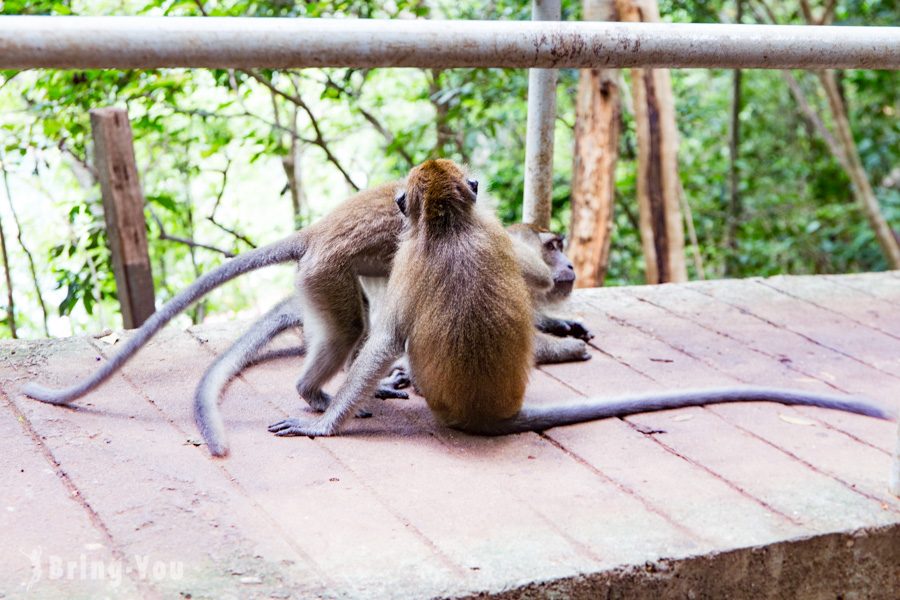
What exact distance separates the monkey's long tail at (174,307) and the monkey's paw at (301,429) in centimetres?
46

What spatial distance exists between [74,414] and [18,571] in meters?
0.92

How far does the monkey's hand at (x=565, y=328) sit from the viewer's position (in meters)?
3.70

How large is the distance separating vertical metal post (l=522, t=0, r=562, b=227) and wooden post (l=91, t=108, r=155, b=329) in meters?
1.66

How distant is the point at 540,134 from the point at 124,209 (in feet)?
5.89

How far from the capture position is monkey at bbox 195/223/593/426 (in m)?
3.18

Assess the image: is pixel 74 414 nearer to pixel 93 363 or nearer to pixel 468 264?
pixel 93 363

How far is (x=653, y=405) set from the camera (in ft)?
10.0

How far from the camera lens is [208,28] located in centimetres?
193

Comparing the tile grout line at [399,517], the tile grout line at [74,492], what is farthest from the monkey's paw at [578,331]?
the tile grout line at [74,492]

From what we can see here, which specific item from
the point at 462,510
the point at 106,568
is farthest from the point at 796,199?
the point at 106,568

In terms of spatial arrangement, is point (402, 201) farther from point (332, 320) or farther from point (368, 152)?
point (368, 152)

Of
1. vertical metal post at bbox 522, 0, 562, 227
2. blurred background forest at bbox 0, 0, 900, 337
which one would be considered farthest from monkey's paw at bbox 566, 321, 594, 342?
blurred background forest at bbox 0, 0, 900, 337

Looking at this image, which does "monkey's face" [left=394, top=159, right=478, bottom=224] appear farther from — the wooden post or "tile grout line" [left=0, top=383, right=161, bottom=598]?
the wooden post

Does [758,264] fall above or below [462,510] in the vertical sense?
below
